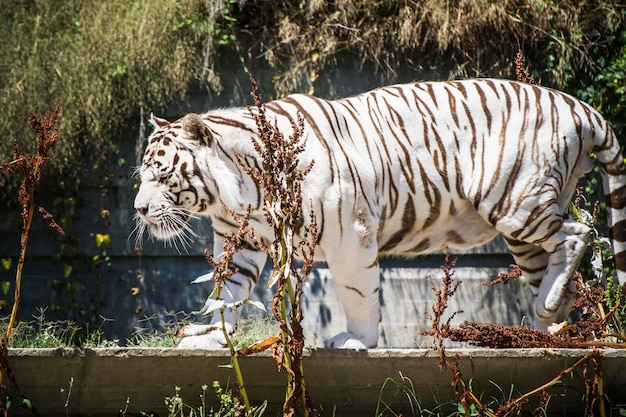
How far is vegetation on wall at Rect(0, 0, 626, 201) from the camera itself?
6.27m

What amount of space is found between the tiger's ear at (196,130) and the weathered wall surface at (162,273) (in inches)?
106

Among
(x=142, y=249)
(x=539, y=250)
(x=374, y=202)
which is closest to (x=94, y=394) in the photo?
(x=374, y=202)

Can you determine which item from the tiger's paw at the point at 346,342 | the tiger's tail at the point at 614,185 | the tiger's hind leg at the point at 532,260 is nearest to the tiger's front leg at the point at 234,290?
the tiger's paw at the point at 346,342

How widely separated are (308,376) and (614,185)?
6.08 feet

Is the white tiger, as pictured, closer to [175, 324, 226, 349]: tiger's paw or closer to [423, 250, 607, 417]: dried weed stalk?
[175, 324, 226, 349]: tiger's paw

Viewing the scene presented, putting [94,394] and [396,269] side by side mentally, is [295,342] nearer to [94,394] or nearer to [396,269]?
[94,394]

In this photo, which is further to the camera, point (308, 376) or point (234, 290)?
point (234, 290)

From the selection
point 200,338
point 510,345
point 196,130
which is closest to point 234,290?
point 200,338

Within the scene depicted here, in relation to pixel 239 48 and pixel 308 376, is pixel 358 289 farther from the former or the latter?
pixel 239 48

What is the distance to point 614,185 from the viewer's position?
3.93m

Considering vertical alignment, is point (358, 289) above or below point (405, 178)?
below

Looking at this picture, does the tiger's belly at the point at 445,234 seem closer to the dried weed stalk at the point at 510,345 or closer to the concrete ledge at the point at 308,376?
the dried weed stalk at the point at 510,345

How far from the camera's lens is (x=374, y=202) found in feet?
11.7

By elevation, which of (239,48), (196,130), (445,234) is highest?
(239,48)
